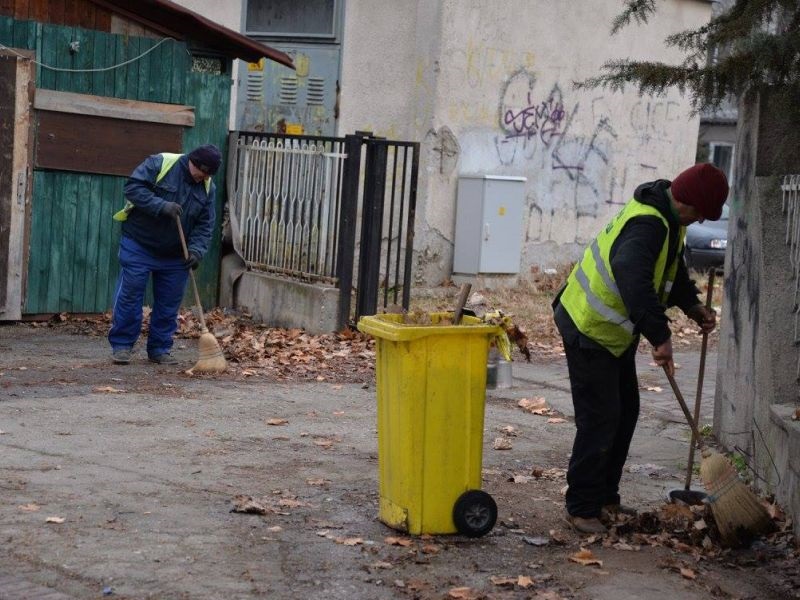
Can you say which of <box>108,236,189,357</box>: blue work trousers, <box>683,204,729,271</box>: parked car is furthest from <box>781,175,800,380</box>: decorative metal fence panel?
<box>683,204,729,271</box>: parked car

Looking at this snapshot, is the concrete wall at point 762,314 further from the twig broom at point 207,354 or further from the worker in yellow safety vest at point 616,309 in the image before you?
the twig broom at point 207,354

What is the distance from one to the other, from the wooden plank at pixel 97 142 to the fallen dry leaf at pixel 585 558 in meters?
7.28

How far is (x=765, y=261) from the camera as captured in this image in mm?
7184

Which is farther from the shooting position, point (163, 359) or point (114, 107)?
point (114, 107)

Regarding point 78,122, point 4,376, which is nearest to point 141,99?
point 78,122

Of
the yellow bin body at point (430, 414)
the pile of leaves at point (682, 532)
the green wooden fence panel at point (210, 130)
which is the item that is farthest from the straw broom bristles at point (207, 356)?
the pile of leaves at point (682, 532)

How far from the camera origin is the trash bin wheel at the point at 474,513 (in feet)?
18.4

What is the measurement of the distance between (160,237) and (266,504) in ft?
13.4

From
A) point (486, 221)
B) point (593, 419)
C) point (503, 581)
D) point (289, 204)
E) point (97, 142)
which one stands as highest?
point (97, 142)

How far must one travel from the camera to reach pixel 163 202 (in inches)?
375

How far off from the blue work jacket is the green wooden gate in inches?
77.8

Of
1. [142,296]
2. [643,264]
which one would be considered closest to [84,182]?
[142,296]

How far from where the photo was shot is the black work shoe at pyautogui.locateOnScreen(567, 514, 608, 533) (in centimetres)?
584

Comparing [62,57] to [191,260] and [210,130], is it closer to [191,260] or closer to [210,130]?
[210,130]
